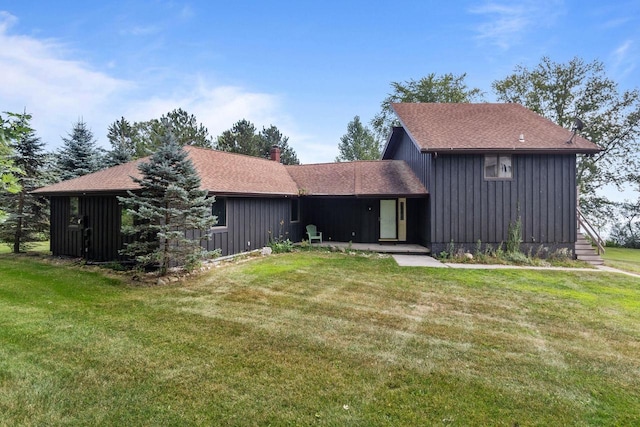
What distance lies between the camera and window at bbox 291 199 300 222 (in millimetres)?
13707

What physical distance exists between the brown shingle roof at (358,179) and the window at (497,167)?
2116 millimetres

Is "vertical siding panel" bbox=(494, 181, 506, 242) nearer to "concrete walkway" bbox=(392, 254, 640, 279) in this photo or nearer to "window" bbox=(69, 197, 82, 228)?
"concrete walkway" bbox=(392, 254, 640, 279)

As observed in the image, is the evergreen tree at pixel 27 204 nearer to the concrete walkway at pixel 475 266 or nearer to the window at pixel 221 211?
the window at pixel 221 211

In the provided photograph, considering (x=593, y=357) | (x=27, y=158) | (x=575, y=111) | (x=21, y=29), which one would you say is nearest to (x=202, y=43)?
(x=21, y=29)

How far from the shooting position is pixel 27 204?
11570mm

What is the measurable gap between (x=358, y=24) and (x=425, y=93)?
1390 centimetres

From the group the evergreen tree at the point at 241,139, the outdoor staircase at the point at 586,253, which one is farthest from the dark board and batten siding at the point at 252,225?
the evergreen tree at the point at 241,139

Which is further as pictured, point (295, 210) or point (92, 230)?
point (295, 210)

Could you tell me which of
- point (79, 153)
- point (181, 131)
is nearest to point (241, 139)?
point (181, 131)

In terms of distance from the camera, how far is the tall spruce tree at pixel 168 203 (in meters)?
7.08

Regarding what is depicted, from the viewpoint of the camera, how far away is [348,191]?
42.2 ft

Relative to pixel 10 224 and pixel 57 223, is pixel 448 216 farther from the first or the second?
pixel 10 224

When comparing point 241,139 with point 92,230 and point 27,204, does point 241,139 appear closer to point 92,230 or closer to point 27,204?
point 27,204

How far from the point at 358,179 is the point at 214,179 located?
20.5 feet
